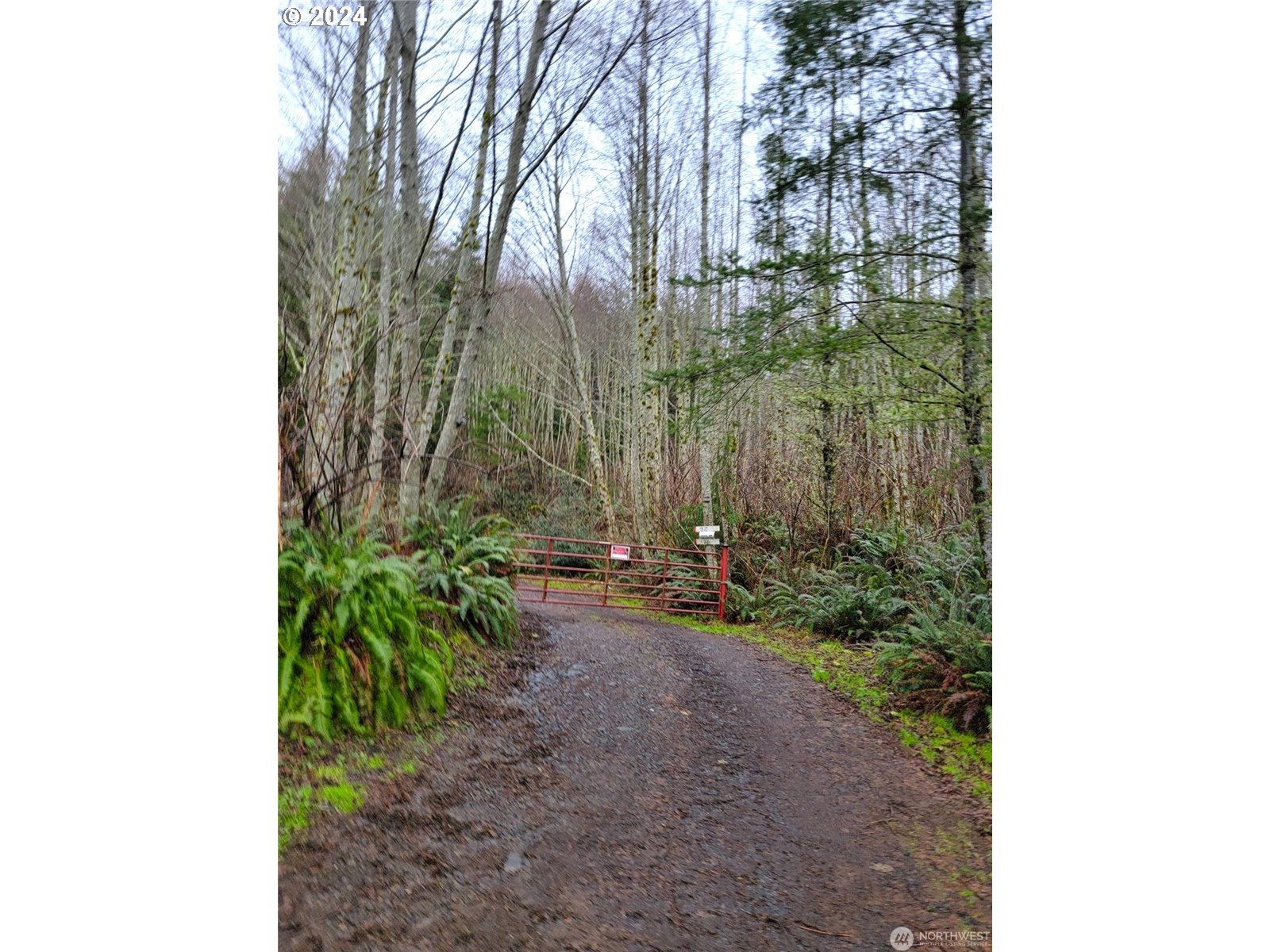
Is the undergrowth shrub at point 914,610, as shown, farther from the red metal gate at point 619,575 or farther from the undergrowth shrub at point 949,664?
the red metal gate at point 619,575

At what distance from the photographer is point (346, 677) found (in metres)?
2.34

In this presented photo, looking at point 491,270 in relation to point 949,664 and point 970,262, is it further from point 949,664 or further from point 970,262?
point 949,664

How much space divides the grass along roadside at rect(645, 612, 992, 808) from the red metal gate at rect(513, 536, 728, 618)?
3.0 inches

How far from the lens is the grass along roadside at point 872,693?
2260mm

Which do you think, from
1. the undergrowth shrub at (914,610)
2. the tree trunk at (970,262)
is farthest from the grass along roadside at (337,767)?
the tree trunk at (970,262)

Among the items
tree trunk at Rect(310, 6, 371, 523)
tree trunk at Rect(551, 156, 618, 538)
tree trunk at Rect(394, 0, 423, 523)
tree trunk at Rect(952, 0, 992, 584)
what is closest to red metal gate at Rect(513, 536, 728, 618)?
tree trunk at Rect(551, 156, 618, 538)

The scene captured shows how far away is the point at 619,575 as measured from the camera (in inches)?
101

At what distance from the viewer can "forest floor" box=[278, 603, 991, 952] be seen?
2.16m

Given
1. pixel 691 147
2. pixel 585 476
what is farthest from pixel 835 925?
pixel 691 147

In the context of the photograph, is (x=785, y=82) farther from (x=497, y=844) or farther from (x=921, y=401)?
(x=497, y=844)

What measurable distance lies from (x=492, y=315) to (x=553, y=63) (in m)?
0.98

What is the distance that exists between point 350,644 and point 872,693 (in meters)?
1.83

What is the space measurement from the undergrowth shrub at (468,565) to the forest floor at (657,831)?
0.27 m

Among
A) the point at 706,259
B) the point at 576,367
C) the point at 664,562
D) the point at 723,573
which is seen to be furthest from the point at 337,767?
the point at 706,259
